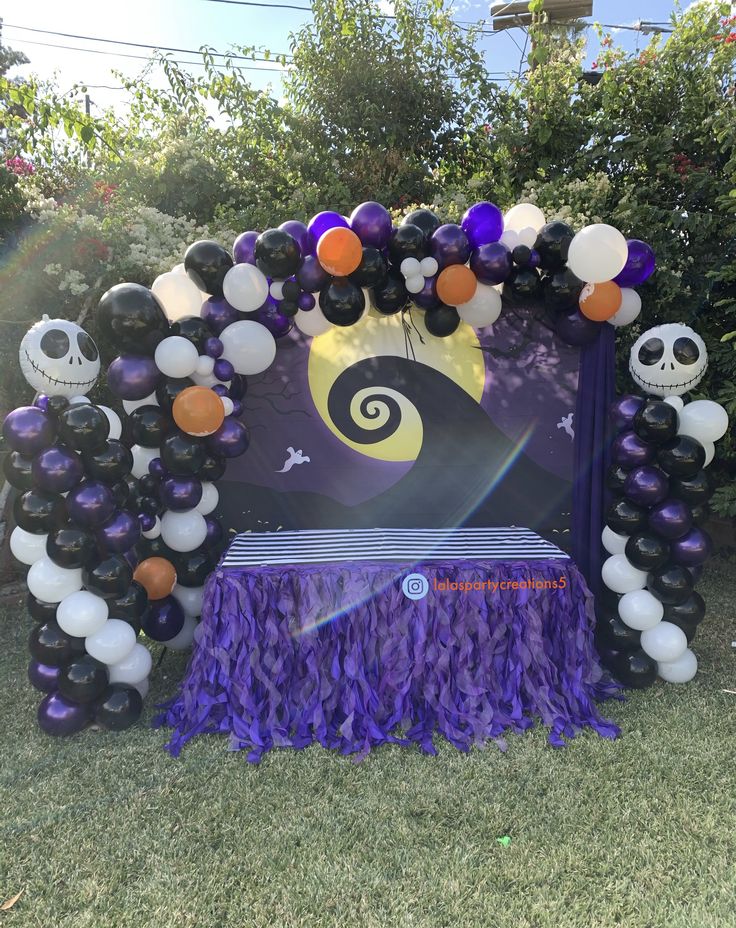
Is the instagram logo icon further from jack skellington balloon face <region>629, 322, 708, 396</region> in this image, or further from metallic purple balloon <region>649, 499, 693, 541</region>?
jack skellington balloon face <region>629, 322, 708, 396</region>

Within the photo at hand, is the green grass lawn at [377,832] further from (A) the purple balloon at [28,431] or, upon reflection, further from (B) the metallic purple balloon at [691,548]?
(A) the purple balloon at [28,431]

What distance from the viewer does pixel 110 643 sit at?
2.52 m

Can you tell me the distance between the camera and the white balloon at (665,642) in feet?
9.31

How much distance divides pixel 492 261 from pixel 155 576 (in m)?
2.26

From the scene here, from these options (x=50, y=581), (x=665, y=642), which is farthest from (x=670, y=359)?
(x=50, y=581)

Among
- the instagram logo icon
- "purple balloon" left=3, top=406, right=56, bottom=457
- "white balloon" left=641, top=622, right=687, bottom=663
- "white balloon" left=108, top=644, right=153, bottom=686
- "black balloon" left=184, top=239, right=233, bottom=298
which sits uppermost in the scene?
"black balloon" left=184, top=239, right=233, bottom=298

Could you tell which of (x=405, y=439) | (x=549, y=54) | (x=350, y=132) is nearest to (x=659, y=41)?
(x=549, y=54)

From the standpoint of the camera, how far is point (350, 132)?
565 cm

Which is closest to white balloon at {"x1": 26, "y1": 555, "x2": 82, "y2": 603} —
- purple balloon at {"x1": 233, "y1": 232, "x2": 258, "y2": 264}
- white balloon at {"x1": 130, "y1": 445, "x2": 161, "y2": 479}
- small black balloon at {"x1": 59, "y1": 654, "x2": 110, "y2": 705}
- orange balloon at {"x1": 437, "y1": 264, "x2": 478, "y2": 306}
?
small black balloon at {"x1": 59, "y1": 654, "x2": 110, "y2": 705}

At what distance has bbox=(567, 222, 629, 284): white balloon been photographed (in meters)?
2.65

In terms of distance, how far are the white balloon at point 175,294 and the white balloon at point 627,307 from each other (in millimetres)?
2134

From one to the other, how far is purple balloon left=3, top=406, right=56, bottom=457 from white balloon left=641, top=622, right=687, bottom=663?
293 centimetres

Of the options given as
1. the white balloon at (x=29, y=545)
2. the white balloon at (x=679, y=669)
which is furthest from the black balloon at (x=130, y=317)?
the white balloon at (x=679, y=669)

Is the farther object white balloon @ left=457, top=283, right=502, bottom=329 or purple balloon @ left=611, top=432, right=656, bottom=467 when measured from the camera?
white balloon @ left=457, top=283, right=502, bottom=329
